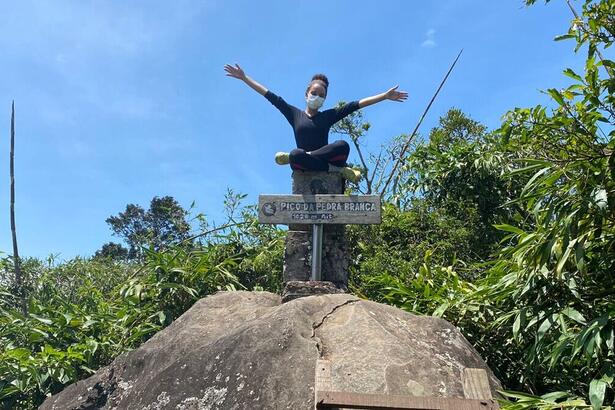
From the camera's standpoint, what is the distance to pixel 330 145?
716cm

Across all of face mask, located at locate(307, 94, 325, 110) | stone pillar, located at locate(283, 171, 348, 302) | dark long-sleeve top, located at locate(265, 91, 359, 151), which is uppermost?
face mask, located at locate(307, 94, 325, 110)

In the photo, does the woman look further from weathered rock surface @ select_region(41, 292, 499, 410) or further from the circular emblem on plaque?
weathered rock surface @ select_region(41, 292, 499, 410)

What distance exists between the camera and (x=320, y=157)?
713 centimetres

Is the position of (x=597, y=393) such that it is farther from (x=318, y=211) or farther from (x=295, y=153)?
(x=295, y=153)

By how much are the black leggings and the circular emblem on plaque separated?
0.60 meters

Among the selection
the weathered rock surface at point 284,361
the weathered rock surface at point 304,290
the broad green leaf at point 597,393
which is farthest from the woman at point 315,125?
the broad green leaf at point 597,393

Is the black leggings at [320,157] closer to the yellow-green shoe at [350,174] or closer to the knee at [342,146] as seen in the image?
the knee at [342,146]

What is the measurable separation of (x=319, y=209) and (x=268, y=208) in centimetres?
57

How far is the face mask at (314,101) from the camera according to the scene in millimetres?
7441

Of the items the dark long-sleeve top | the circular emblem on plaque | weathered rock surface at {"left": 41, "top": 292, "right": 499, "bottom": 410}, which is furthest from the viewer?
the dark long-sleeve top

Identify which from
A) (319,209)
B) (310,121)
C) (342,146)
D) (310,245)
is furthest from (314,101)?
(310,245)

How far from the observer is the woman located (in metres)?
7.13

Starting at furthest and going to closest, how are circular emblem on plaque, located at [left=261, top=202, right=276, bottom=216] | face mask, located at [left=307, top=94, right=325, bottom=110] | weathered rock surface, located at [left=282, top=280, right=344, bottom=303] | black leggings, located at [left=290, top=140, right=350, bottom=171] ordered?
face mask, located at [left=307, top=94, right=325, bottom=110] < black leggings, located at [left=290, top=140, right=350, bottom=171] < circular emblem on plaque, located at [left=261, top=202, right=276, bottom=216] < weathered rock surface, located at [left=282, top=280, right=344, bottom=303]

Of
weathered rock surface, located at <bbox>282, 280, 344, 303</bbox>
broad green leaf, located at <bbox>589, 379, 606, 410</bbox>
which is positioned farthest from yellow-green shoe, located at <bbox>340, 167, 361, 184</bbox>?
broad green leaf, located at <bbox>589, 379, 606, 410</bbox>
